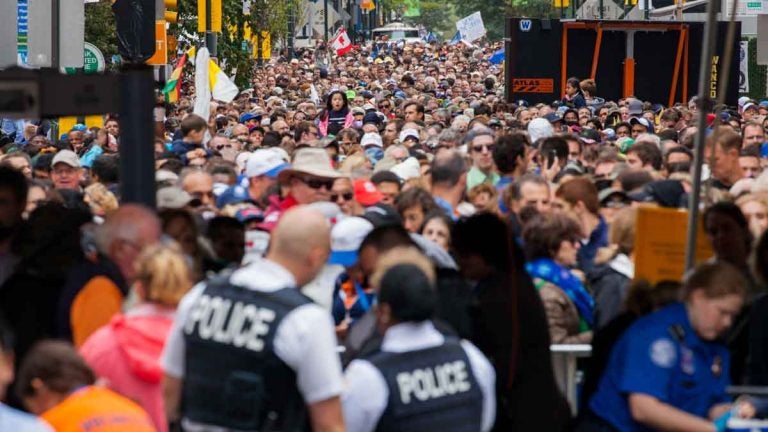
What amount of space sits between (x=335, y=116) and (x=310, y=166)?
13574 millimetres

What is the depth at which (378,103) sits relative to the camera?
34.6 metres

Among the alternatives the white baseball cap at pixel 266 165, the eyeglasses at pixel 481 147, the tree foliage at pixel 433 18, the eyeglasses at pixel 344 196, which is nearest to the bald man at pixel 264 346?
the eyeglasses at pixel 344 196

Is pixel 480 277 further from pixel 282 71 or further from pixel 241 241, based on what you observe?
pixel 282 71

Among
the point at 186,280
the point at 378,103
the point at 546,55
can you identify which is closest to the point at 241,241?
the point at 186,280

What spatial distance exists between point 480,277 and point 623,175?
4.78 m

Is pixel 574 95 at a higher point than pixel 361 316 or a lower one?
higher

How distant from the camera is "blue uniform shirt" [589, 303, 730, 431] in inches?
259

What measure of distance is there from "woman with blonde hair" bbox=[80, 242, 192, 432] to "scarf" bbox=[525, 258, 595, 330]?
2559 millimetres

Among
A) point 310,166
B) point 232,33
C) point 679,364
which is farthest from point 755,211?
point 232,33

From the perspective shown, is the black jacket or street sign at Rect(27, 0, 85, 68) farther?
street sign at Rect(27, 0, 85, 68)

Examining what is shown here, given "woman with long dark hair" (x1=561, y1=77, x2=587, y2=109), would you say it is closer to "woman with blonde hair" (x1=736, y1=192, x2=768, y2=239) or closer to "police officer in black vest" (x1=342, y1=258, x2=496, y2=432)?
"woman with blonde hair" (x1=736, y1=192, x2=768, y2=239)

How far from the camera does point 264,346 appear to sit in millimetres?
5953

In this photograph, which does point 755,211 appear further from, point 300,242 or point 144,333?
point 144,333

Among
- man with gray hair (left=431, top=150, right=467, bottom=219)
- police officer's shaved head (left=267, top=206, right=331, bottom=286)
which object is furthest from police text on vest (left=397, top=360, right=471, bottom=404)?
man with gray hair (left=431, top=150, right=467, bottom=219)
